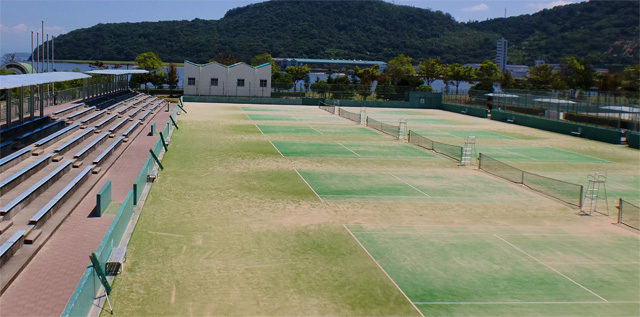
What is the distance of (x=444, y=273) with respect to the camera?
1505cm

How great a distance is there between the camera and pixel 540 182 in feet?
87.1

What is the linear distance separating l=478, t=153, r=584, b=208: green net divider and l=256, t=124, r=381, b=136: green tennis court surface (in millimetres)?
15271

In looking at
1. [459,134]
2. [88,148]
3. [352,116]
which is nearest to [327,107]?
[352,116]

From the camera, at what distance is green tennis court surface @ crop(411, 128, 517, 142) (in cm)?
4608

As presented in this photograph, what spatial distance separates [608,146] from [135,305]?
3957 cm

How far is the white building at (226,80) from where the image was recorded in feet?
264

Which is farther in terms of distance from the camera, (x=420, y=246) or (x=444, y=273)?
(x=420, y=246)

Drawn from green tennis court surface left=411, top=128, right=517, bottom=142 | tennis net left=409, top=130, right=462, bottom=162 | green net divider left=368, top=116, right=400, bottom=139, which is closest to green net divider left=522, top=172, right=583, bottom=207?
tennis net left=409, top=130, right=462, bottom=162

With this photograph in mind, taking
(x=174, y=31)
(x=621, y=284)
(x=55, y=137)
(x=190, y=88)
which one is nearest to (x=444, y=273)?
(x=621, y=284)

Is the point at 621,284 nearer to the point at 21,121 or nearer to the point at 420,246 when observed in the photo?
the point at 420,246

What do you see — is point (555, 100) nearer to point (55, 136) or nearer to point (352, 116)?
point (352, 116)

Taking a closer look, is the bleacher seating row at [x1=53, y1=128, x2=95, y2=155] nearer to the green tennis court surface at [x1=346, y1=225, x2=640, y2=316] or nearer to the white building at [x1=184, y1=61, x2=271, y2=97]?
the green tennis court surface at [x1=346, y1=225, x2=640, y2=316]

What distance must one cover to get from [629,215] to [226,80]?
65.7 metres

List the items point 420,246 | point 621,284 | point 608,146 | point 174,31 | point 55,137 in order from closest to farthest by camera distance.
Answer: point 621,284, point 420,246, point 55,137, point 608,146, point 174,31
